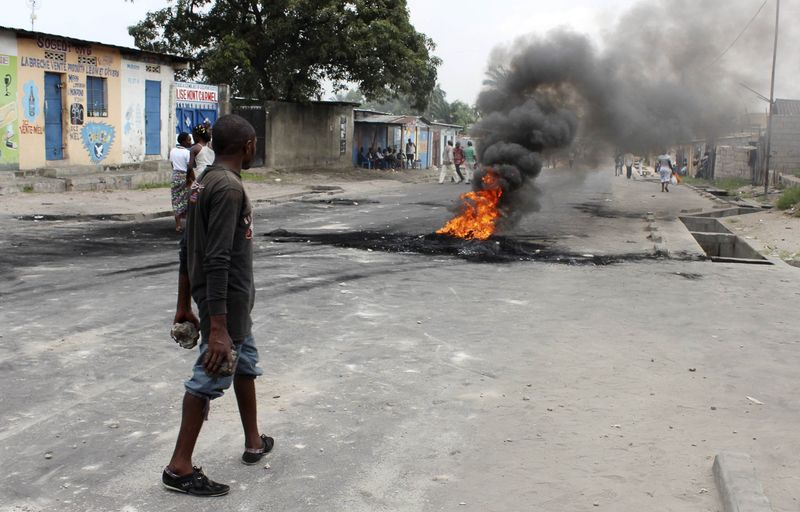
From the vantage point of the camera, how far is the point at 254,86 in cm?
2961

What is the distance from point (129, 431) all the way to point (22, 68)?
18.2m

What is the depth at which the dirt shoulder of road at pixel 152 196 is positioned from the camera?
48.8ft

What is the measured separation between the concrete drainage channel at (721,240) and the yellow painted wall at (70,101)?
15.5m

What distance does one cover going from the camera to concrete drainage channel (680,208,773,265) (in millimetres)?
11667

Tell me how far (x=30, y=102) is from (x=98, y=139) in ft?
7.93

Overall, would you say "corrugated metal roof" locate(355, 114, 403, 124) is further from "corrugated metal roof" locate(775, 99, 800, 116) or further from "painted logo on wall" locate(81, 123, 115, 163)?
"corrugated metal roof" locate(775, 99, 800, 116)

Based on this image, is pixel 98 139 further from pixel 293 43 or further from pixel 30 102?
pixel 293 43

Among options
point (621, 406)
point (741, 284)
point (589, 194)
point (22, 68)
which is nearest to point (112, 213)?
point (22, 68)

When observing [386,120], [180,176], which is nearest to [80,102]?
[180,176]

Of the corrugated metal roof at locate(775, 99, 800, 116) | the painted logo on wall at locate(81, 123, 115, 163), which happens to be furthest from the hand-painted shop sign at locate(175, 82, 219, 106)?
the corrugated metal roof at locate(775, 99, 800, 116)

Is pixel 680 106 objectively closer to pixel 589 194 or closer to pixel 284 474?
pixel 589 194

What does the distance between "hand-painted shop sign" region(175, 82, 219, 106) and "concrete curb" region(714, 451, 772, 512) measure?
2338 centimetres

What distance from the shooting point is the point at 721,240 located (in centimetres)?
1444

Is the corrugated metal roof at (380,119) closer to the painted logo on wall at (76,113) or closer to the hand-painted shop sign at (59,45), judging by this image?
the hand-painted shop sign at (59,45)
